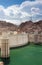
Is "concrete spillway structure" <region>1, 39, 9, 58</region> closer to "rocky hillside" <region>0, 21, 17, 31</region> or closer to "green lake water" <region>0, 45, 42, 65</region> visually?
"green lake water" <region>0, 45, 42, 65</region>

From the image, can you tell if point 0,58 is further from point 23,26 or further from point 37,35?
point 23,26

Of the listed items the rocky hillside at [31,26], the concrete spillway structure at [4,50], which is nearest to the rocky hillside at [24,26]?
the rocky hillside at [31,26]

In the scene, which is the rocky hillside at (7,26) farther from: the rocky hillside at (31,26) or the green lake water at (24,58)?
the green lake water at (24,58)

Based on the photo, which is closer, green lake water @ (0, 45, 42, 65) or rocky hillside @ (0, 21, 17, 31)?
green lake water @ (0, 45, 42, 65)

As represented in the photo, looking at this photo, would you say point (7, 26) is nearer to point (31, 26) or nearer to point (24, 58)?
point (31, 26)

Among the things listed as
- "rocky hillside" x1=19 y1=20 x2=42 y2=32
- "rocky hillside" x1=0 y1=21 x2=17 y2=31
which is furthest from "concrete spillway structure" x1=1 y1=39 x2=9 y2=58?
"rocky hillside" x1=19 y1=20 x2=42 y2=32

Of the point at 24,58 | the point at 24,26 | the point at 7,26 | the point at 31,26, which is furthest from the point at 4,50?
the point at 31,26

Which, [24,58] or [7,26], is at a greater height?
[7,26]

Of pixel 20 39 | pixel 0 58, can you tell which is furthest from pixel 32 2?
pixel 0 58
